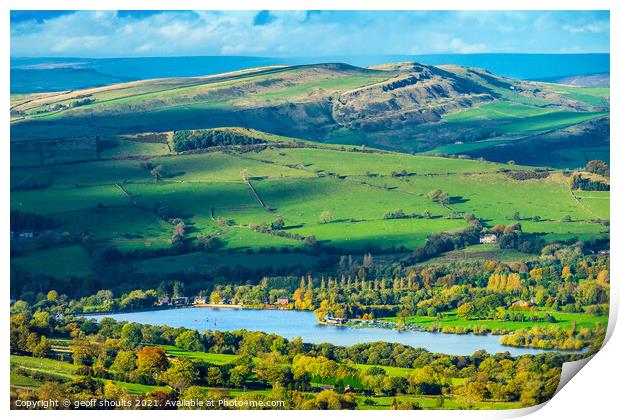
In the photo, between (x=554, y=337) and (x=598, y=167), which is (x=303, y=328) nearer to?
(x=554, y=337)

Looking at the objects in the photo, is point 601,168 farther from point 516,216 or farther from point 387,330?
point 387,330

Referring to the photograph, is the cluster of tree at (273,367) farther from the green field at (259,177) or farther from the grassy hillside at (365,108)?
the grassy hillside at (365,108)

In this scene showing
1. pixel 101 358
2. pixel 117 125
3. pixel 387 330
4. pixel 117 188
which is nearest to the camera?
pixel 101 358

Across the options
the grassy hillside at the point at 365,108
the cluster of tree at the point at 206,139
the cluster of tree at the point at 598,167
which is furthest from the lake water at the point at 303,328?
the grassy hillside at the point at 365,108

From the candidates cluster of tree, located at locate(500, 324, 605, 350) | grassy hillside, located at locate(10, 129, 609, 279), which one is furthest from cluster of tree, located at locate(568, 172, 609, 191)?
cluster of tree, located at locate(500, 324, 605, 350)

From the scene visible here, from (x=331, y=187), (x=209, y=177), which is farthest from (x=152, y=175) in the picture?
(x=331, y=187)

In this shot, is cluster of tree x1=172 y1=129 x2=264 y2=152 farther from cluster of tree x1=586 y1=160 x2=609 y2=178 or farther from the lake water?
the lake water

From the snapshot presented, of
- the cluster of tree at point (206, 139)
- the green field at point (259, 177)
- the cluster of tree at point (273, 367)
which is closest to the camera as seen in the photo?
the cluster of tree at point (273, 367)
